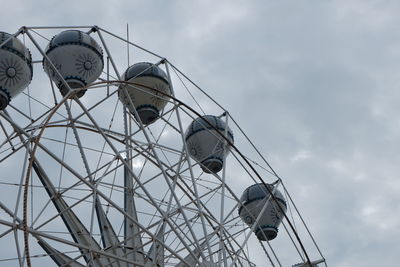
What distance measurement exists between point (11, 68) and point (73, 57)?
2.19 m

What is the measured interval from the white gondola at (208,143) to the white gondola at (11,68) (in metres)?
6.99

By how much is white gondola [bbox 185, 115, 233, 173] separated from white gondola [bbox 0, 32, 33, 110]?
699cm

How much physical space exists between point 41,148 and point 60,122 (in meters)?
4.15

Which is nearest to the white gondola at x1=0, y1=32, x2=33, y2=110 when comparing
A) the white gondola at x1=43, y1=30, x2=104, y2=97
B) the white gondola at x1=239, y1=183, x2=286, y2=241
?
the white gondola at x1=43, y1=30, x2=104, y2=97

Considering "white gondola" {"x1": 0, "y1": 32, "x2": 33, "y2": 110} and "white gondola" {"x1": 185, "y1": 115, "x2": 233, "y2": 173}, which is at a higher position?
"white gondola" {"x1": 185, "y1": 115, "x2": 233, "y2": 173}

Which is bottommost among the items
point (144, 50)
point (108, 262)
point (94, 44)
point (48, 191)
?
point (108, 262)

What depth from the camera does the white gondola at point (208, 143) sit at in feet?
66.8

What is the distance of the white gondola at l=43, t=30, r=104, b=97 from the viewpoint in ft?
52.9

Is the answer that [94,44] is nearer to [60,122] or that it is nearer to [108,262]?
[60,122]

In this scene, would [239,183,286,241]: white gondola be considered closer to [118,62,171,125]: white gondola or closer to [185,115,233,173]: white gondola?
[185,115,233,173]: white gondola

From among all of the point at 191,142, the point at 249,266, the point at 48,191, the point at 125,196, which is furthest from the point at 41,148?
the point at 191,142

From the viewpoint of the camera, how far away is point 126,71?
19375 millimetres

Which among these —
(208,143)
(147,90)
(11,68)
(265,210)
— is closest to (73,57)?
(11,68)

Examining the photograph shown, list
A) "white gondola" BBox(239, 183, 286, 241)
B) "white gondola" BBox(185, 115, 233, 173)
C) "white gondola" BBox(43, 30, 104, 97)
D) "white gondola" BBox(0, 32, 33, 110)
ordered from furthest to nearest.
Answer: "white gondola" BBox(239, 183, 286, 241) < "white gondola" BBox(185, 115, 233, 173) < "white gondola" BBox(43, 30, 104, 97) < "white gondola" BBox(0, 32, 33, 110)
